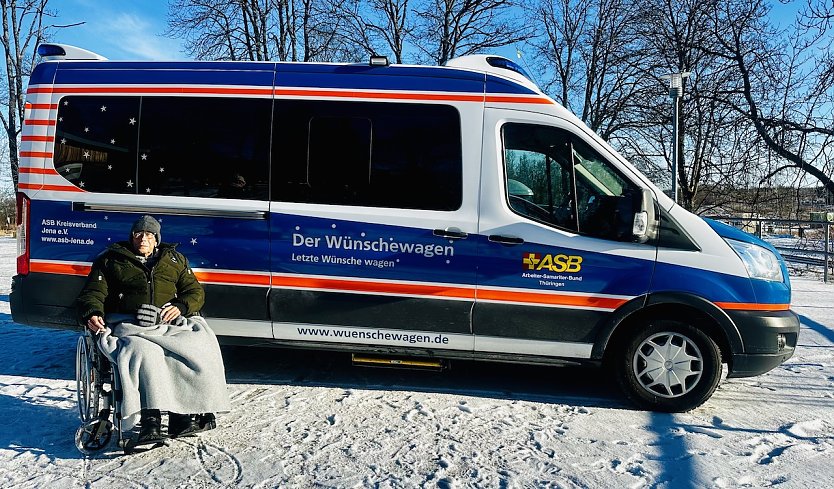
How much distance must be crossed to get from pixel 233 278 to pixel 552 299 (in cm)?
243

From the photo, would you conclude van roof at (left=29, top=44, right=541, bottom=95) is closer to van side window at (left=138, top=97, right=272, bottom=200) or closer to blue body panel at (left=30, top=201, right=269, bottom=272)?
van side window at (left=138, top=97, right=272, bottom=200)

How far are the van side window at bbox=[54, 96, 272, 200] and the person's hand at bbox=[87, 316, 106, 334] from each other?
4.49 feet

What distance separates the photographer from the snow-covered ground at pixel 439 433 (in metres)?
3.32

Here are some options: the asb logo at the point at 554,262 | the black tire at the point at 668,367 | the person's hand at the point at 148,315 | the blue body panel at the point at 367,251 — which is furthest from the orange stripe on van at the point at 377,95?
the black tire at the point at 668,367

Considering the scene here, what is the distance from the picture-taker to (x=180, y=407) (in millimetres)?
3486

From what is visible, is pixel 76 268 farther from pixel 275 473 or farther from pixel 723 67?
pixel 723 67

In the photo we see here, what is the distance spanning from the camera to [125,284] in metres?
3.71

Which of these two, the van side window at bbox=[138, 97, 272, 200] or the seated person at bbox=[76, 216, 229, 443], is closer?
the seated person at bbox=[76, 216, 229, 443]

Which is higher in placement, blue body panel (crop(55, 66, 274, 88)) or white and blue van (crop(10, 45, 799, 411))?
blue body panel (crop(55, 66, 274, 88))

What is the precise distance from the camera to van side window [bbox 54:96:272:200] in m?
4.61

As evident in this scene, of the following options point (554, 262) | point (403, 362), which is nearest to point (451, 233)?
point (554, 262)

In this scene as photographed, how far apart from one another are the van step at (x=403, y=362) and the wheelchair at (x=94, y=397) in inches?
69.5

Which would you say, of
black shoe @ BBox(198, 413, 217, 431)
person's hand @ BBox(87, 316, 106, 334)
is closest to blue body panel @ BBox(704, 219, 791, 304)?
black shoe @ BBox(198, 413, 217, 431)

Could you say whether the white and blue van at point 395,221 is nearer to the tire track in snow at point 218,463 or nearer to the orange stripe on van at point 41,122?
the orange stripe on van at point 41,122
